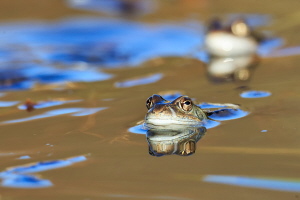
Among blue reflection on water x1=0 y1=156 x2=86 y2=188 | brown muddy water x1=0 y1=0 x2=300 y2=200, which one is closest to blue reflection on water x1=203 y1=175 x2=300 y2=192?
brown muddy water x1=0 y1=0 x2=300 y2=200

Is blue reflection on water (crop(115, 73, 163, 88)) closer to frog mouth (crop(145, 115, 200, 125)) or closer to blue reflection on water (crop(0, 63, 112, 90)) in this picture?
blue reflection on water (crop(0, 63, 112, 90))

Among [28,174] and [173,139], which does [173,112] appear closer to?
[173,139]

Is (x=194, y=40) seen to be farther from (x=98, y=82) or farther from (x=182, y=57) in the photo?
(x=98, y=82)

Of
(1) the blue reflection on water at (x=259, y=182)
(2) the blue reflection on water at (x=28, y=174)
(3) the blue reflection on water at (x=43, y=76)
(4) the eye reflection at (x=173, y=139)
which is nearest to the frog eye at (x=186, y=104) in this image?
(4) the eye reflection at (x=173, y=139)

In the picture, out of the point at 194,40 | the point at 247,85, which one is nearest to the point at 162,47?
the point at 194,40

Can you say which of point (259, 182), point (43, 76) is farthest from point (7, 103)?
point (259, 182)

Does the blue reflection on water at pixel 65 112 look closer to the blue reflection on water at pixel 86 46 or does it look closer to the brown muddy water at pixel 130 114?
the brown muddy water at pixel 130 114
